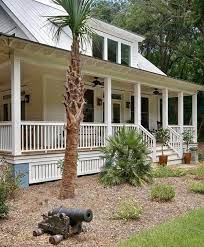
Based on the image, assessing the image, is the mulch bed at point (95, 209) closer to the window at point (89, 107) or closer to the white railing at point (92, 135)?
the white railing at point (92, 135)

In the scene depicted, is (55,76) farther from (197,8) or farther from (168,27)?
(168,27)

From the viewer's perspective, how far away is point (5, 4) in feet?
50.6

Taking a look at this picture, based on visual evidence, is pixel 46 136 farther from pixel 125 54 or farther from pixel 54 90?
pixel 125 54

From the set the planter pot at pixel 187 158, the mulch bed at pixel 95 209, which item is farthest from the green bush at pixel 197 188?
the planter pot at pixel 187 158

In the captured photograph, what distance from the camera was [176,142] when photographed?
1811 centimetres

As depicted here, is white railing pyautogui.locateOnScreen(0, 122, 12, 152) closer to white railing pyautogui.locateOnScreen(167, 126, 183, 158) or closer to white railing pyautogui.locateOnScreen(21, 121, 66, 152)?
white railing pyautogui.locateOnScreen(21, 121, 66, 152)

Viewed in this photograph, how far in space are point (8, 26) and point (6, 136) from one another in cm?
619

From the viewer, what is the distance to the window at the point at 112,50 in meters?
17.5

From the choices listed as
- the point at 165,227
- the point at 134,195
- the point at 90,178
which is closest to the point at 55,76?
the point at 90,178

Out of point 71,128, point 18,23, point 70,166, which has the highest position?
point 18,23

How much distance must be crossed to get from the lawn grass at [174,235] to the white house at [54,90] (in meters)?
5.43

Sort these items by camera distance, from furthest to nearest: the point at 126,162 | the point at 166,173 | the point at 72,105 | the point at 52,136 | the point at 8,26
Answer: the point at 8,26, the point at 166,173, the point at 52,136, the point at 126,162, the point at 72,105

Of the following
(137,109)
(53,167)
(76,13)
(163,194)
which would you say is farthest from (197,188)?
(137,109)

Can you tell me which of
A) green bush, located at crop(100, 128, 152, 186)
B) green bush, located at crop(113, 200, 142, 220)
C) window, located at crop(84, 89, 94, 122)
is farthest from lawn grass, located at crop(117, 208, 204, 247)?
window, located at crop(84, 89, 94, 122)
